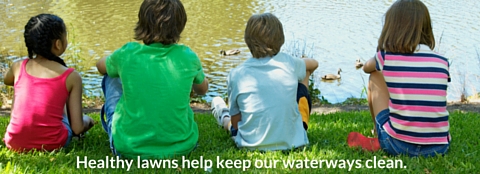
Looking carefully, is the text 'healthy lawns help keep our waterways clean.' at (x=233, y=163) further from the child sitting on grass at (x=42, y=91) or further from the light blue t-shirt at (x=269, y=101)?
the child sitting on grass at (x=42, y=91)

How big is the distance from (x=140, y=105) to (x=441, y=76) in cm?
188

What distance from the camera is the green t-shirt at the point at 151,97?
347 cm

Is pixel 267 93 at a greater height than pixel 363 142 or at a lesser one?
greater

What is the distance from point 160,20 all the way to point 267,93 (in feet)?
2.78

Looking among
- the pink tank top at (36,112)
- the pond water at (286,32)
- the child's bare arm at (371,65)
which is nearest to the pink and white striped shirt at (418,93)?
the child's bare arm at (371,65)

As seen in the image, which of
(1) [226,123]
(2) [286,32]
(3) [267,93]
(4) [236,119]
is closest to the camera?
(3) [267,93]

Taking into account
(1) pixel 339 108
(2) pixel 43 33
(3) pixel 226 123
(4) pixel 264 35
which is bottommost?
(1) pixel 339 108

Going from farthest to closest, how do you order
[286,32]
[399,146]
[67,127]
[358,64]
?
[286,32], [358,64], [67,127], [399,146]

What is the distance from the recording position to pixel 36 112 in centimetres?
364

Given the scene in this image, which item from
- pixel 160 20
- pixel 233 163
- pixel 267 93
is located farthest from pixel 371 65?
pixel 160 20

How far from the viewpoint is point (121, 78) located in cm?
350

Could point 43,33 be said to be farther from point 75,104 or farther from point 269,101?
point 269,101

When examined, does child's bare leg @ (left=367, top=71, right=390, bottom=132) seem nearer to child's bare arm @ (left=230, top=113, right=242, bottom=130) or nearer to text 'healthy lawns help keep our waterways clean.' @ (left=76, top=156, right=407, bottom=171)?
text 'healthy lawns help keep our waterways clean.' @ (left=76, top=156, right=407, bottom=171)

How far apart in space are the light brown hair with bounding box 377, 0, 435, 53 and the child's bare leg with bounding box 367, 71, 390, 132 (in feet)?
0.77
